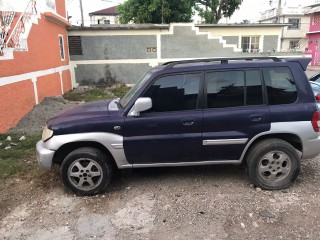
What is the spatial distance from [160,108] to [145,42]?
1411 cm

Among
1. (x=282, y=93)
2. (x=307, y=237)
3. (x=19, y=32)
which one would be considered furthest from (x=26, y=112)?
(x=307, y=237)

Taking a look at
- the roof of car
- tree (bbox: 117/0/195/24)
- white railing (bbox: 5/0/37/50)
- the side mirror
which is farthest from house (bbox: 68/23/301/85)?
the side mirror

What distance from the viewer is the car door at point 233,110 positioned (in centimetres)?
395

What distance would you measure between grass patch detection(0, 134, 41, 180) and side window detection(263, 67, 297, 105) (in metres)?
4.19

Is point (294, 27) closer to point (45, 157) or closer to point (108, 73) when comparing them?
point (108, 73)

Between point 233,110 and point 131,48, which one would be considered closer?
point 233,110

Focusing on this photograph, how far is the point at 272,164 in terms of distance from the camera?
4074 mm

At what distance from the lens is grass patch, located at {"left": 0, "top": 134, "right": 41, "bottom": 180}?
16.3 feet

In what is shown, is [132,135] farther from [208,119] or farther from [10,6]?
[10,6]

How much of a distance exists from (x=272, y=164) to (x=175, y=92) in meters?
1.72

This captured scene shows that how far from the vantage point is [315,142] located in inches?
159

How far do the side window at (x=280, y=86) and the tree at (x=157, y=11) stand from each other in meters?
20.7

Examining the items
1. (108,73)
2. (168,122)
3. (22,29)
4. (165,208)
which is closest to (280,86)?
(168,122)

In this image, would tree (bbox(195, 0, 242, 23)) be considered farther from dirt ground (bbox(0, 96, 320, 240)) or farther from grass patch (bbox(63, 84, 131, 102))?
dirt ground (bbox(0, 96, 320, 240))
